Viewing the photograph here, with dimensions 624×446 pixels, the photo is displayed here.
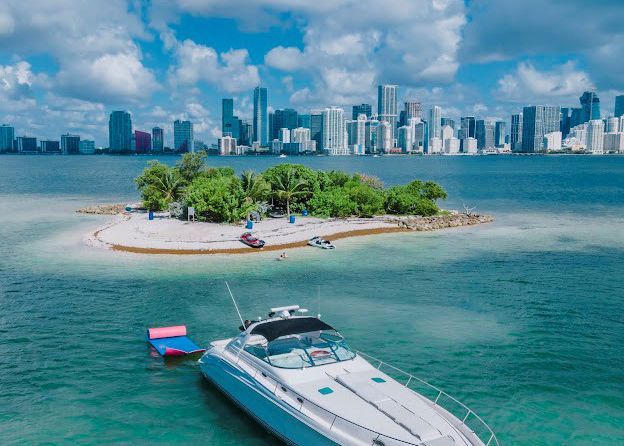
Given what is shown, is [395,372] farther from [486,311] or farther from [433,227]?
[433,227]

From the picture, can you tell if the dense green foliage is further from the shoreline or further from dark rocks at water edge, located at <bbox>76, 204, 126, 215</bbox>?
dark rocks at water edge, located at <bbox>76, 204, 126, 215</bbox>

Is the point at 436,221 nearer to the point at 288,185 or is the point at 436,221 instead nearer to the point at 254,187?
the point at 288,185

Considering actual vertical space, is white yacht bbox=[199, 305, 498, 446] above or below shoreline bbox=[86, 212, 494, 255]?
below

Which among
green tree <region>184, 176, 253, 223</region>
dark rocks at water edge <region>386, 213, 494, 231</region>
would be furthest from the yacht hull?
dark rocks at water edge <region>386, 213, 494, 231</region>

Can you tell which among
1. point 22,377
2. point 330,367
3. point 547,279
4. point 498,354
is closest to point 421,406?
point 330,367

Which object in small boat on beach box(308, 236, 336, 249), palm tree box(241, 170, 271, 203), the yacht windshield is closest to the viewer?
the yacht windshield

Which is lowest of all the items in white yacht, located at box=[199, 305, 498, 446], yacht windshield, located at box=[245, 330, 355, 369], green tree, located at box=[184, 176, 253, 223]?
white yacht, located at box=[199, 305, 498, 446]
